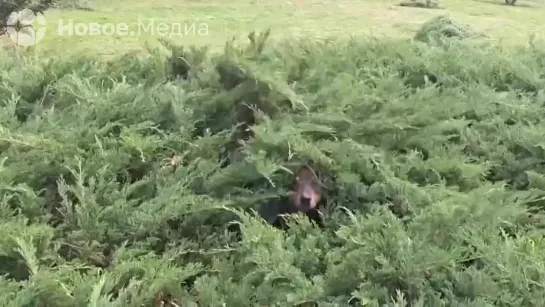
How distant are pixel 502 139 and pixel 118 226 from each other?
1359 mm

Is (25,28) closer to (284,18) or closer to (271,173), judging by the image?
(284,18)

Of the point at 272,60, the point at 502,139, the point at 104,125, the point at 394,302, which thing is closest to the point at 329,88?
the point at 272,60

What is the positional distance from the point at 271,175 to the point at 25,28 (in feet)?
5.64

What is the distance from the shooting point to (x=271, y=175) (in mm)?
2043

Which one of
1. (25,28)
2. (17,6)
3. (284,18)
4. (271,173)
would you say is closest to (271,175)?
(271,173)

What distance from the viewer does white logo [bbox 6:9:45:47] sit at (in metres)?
2.98

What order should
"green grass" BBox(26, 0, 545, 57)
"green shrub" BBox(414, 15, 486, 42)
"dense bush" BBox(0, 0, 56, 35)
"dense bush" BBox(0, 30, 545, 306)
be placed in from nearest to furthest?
"dense bush" BBox(0, 30, 545, 306)
"dense bush" BBox(0, 0, 56, 35)
"green shrub" BBox(414, 15, 486, 42)
"green grass" BBox(26, 0, 545, 57)

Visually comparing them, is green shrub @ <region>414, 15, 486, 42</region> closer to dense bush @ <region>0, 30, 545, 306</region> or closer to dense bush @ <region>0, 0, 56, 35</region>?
dense bush @ <region>0, 30, 545, 306</region>

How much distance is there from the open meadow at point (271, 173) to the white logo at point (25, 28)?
114mm

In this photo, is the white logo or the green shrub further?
the green shrub

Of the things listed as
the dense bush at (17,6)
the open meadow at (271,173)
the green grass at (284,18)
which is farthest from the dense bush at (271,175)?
the green grass at (284,18)

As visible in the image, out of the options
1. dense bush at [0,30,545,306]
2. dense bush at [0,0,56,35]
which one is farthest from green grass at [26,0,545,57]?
dense bush at [0,30,545,306]

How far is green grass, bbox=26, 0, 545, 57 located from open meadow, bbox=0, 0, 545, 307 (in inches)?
12.2

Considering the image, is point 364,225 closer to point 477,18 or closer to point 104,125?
point 104,125
